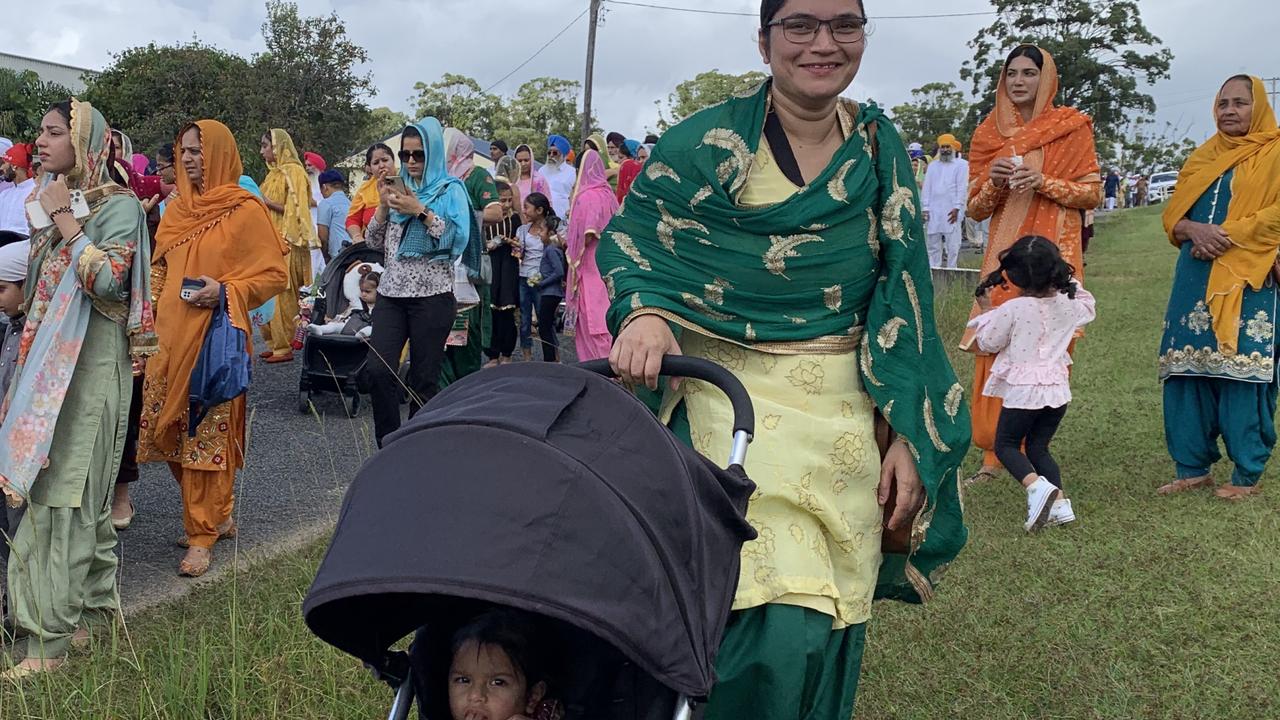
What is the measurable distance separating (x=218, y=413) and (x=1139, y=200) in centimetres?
5638

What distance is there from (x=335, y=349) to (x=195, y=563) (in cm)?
392

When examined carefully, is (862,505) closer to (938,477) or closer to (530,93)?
(938,477)

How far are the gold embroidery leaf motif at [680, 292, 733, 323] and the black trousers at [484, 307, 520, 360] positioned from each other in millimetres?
8019

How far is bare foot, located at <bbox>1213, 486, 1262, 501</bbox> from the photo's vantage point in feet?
21.5

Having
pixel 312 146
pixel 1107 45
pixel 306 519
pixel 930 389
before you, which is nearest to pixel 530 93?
pixel 312 146

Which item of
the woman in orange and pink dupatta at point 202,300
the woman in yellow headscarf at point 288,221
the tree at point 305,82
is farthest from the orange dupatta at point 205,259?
the tree at point 305,82

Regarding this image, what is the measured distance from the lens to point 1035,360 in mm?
6277

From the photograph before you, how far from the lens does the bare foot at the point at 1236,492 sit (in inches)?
259

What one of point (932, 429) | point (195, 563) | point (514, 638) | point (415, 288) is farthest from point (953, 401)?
point (415, 288)

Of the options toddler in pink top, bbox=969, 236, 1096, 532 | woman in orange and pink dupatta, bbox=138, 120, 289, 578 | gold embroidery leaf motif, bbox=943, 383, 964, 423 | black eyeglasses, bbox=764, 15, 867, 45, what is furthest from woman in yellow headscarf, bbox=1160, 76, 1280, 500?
woman in orange and pink dupatta, bbox=138, 120, 289, 578

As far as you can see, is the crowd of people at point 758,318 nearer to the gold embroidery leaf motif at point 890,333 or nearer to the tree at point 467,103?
the gold embroidery leaf motif at point 890,333

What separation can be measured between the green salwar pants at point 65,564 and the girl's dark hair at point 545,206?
21.7ft

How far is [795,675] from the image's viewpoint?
2.65 m

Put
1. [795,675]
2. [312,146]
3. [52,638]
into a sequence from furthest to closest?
[312,146] → [52,638] → [795,675]
